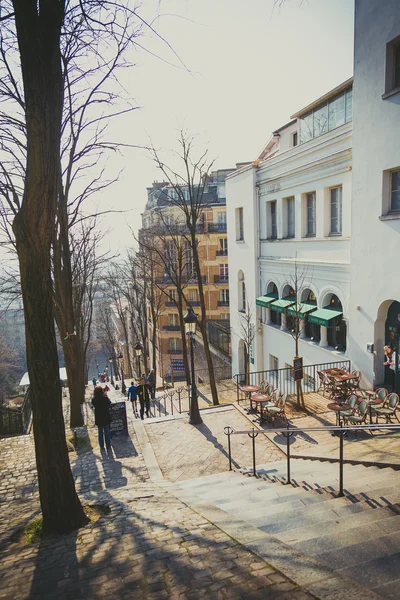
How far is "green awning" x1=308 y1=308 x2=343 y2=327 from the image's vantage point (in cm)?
1443

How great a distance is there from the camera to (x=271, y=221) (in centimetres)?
2012

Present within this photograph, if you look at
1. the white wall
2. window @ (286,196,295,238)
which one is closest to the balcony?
the white wall

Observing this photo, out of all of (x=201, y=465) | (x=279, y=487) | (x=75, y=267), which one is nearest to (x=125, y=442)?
(x=201, y=465)

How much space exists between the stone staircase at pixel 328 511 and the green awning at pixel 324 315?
284 inches

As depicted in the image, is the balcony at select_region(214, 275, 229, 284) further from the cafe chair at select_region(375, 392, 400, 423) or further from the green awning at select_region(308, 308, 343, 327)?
the cafe chair at select_region(375, 392, 400, 423)

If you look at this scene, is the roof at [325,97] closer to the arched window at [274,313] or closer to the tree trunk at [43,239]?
the arched window at [274,313]

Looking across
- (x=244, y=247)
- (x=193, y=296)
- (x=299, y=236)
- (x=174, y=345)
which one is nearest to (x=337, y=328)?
(x=299, y=236)

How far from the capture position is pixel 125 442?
1086 cm

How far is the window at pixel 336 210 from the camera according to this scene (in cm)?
1488

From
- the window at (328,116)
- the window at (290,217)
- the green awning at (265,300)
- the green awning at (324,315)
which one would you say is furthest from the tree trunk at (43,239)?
the green awning at (265,300)

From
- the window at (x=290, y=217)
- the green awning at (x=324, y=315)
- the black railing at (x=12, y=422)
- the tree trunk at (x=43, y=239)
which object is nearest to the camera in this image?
the tree trunk at (x=43, y=239)

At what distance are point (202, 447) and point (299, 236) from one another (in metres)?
10.5

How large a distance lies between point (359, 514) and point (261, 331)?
16501mm

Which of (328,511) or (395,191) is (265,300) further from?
(328,511)
